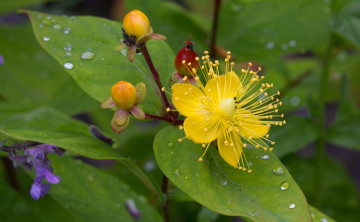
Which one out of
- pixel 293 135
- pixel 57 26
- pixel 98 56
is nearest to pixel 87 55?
pixel 98 56

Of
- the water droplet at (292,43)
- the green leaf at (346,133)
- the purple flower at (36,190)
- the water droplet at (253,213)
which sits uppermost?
the water droplet at (292,43)

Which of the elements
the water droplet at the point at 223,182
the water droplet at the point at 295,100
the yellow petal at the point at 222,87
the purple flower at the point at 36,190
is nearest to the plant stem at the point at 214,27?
the water droplet at the point at 295,100

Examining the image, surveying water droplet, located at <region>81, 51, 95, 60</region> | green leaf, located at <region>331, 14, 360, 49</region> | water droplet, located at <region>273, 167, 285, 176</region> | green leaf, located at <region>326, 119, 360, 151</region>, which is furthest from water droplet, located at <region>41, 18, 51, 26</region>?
green leaf, located at <region>326, 119, 360, 151</region>

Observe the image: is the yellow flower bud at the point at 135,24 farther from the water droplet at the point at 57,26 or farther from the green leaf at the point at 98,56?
the water droplet at the point at 57,26

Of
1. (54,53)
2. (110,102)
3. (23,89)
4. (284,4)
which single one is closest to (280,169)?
(110,102)

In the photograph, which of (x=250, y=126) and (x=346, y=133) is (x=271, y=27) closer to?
(x=346, y=133)
